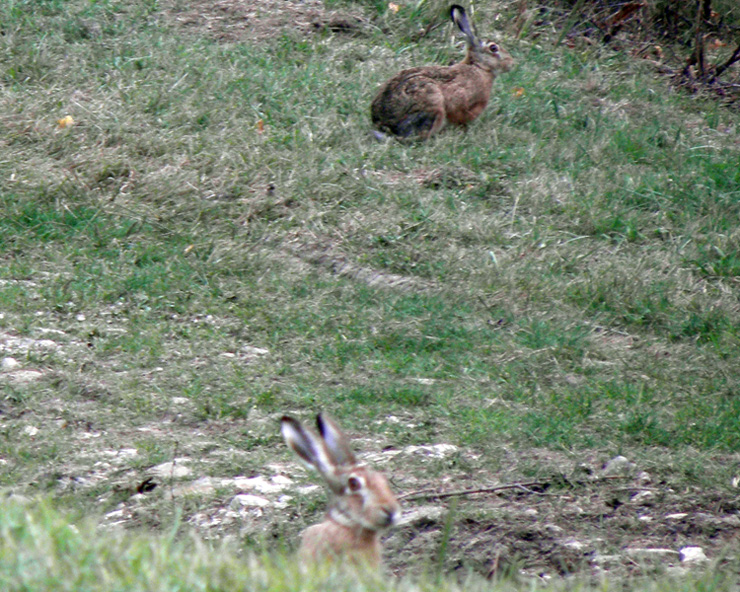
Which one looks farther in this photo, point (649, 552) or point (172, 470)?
point (172, 470)

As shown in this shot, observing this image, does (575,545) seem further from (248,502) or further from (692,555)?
(248,502)

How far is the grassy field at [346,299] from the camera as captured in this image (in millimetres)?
4133

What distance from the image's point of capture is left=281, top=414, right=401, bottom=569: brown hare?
3388 mm

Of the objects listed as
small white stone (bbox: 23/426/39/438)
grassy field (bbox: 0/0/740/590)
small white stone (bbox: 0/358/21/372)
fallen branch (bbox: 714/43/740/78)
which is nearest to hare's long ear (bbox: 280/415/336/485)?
grassy field (bbox: 0/0/740/590)

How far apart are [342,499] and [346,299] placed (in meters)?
2.80

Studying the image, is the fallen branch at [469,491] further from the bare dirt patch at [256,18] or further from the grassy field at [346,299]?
the bare dirt patch at [256,18]

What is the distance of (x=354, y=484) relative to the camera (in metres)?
3.47

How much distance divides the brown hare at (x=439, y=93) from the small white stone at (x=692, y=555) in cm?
483

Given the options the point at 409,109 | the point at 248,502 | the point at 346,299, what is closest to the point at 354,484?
the point at 248,502

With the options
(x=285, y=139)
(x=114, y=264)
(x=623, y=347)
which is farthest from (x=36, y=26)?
(x=623, y=347)

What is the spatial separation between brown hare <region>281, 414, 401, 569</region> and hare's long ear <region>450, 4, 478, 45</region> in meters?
6.13

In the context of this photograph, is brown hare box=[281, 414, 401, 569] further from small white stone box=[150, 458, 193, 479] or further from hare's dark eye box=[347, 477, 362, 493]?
small white stone box=[150, 458, 193, 479]

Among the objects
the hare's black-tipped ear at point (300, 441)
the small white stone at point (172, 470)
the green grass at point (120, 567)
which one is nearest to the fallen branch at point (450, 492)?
the hare's black-tipped ear at point (300, 441)

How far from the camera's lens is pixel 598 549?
4000 mm
